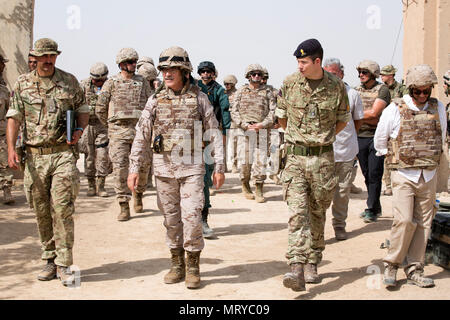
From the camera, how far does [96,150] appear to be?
1105 cm

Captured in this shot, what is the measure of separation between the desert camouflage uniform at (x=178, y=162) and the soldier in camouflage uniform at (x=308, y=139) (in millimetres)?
755

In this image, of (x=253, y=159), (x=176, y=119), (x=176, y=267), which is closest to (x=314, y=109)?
(x=176, y=119)

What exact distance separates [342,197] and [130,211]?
3824mm

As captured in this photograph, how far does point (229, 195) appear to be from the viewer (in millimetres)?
11461

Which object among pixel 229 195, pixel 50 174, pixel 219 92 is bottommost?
pixel 229 195

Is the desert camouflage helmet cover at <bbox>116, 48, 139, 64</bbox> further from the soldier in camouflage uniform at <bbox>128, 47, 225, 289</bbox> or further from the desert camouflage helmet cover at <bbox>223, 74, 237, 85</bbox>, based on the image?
the desert camouflage helmet cover at <bbox>223, 74, 237, 85</bbox>

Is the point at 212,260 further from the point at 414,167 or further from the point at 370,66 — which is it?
the point at 370,66

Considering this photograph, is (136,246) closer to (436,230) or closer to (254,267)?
(254,267)

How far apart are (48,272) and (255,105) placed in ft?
19.9

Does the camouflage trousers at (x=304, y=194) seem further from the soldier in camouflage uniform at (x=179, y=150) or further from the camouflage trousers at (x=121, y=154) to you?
the camouflage trousers at (x=121, y=154)

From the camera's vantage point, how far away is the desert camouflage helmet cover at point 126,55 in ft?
28.7

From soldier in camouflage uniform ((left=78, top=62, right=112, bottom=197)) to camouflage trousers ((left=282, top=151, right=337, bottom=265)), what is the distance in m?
6.03
